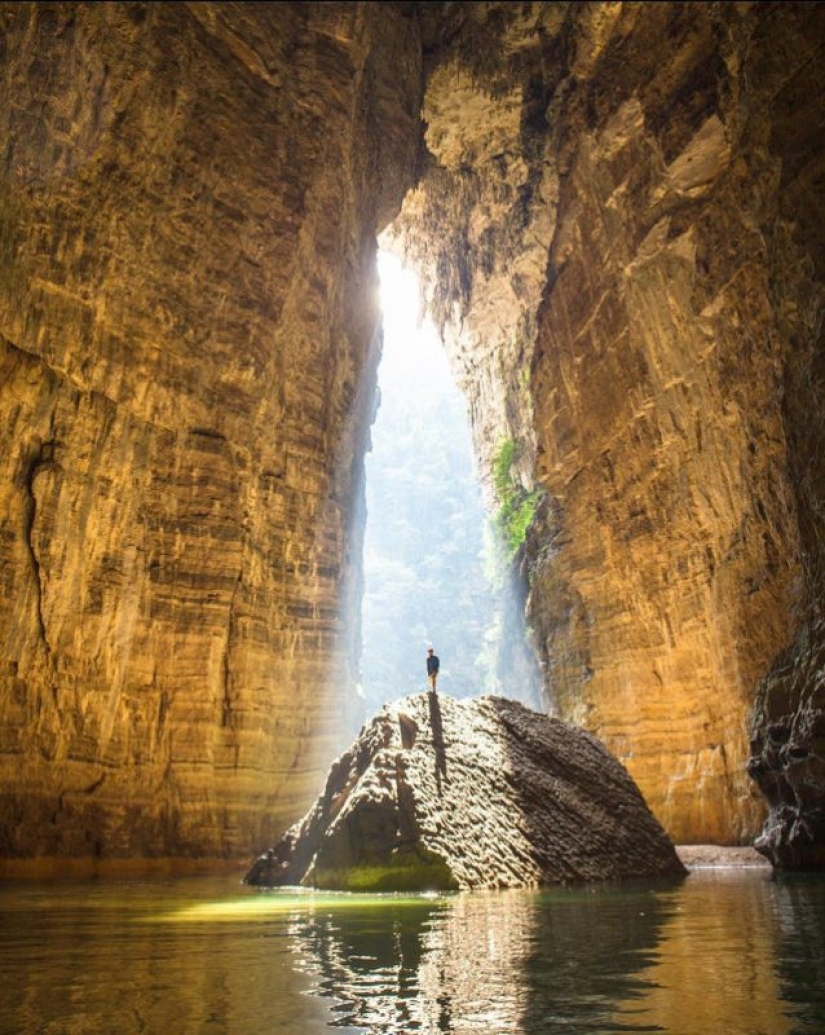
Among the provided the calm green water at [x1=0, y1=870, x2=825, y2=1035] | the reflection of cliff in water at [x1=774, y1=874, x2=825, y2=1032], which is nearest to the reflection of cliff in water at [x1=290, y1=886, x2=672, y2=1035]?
the calm green water at [x1=0, y1=870, x2=825, y2=1035]

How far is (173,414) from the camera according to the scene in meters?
13.9

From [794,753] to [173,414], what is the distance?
1066 cm

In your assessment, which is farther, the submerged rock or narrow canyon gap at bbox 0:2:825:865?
narrow canyon gap at bbox 0:2:825:865

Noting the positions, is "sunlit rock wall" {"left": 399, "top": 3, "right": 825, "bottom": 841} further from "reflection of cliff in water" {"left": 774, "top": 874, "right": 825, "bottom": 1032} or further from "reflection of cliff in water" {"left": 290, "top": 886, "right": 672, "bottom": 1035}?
"reflection of cliff in water" {"left": 290, "top": 886, "right": 672, "bottom": 1035}

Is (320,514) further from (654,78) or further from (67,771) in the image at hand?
(654,78)

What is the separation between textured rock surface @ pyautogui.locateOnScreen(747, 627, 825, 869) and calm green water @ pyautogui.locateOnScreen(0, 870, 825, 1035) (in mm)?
3201

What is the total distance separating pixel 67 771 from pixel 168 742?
171 cm

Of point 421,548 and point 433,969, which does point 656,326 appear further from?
point 421,548

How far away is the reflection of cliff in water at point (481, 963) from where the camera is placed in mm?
1863

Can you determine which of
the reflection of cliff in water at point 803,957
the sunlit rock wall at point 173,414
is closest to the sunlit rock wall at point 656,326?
the sunlit rock wall at point 173,414

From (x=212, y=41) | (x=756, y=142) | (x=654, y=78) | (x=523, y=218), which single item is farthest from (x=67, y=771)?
(x=523, y=218)

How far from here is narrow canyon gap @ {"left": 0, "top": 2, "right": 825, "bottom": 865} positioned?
11492 mm

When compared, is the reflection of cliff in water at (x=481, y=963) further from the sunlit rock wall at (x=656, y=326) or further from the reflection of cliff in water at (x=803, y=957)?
the sunlit rock wall at (x=656, y=326)

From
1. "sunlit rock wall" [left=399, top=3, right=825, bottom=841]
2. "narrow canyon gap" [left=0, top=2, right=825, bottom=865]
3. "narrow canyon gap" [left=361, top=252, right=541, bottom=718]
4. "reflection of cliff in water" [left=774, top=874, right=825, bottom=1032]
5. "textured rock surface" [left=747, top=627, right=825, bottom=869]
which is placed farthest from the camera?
"narrow canyon gap" [left=361, top=252, right=541, bottom=718]
